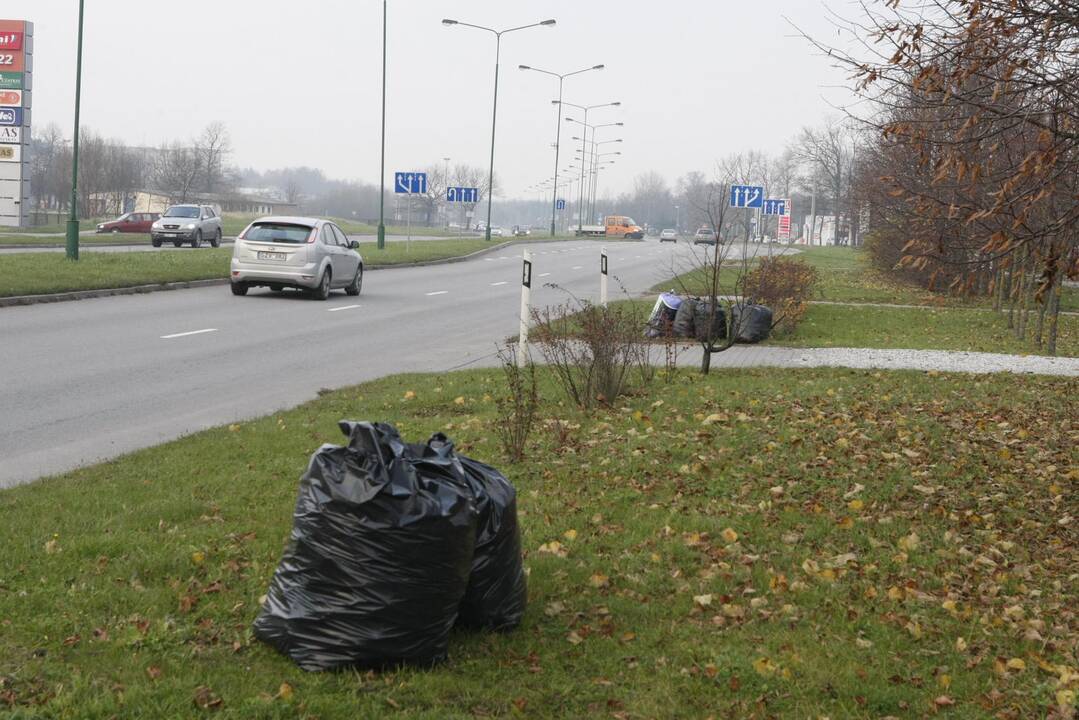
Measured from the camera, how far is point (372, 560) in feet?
14.4

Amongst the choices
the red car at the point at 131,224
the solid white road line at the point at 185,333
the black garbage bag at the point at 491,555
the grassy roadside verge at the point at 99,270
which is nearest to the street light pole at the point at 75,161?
the grassy roadside verge at the point at 99,270

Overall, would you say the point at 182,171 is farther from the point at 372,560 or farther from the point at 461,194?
the point at 372,560

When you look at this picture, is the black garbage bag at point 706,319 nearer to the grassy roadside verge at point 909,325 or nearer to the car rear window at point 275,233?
the grassy roadside verge at point 909,325

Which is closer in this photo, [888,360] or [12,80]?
[888,360]

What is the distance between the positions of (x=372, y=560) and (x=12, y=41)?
136 feet

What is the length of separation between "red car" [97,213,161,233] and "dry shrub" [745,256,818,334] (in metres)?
43.4

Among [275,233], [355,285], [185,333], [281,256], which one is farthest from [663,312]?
[355,285]

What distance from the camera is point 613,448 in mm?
8695

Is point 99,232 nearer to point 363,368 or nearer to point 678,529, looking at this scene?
point 363,368

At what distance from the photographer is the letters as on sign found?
40406 millimetres

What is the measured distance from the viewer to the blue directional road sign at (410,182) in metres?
43.6

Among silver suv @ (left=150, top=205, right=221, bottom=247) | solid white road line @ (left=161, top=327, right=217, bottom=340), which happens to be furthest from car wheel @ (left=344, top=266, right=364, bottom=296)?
silver suv @ (left=150, top=205, right=221, bottom=247)

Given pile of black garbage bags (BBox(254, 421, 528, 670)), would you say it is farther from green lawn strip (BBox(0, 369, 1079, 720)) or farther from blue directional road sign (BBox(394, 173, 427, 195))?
blue directional road sign (BBox(394, 173, 427, 195))

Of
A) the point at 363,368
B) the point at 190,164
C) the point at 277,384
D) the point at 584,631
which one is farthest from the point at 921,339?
the point at 190,164
